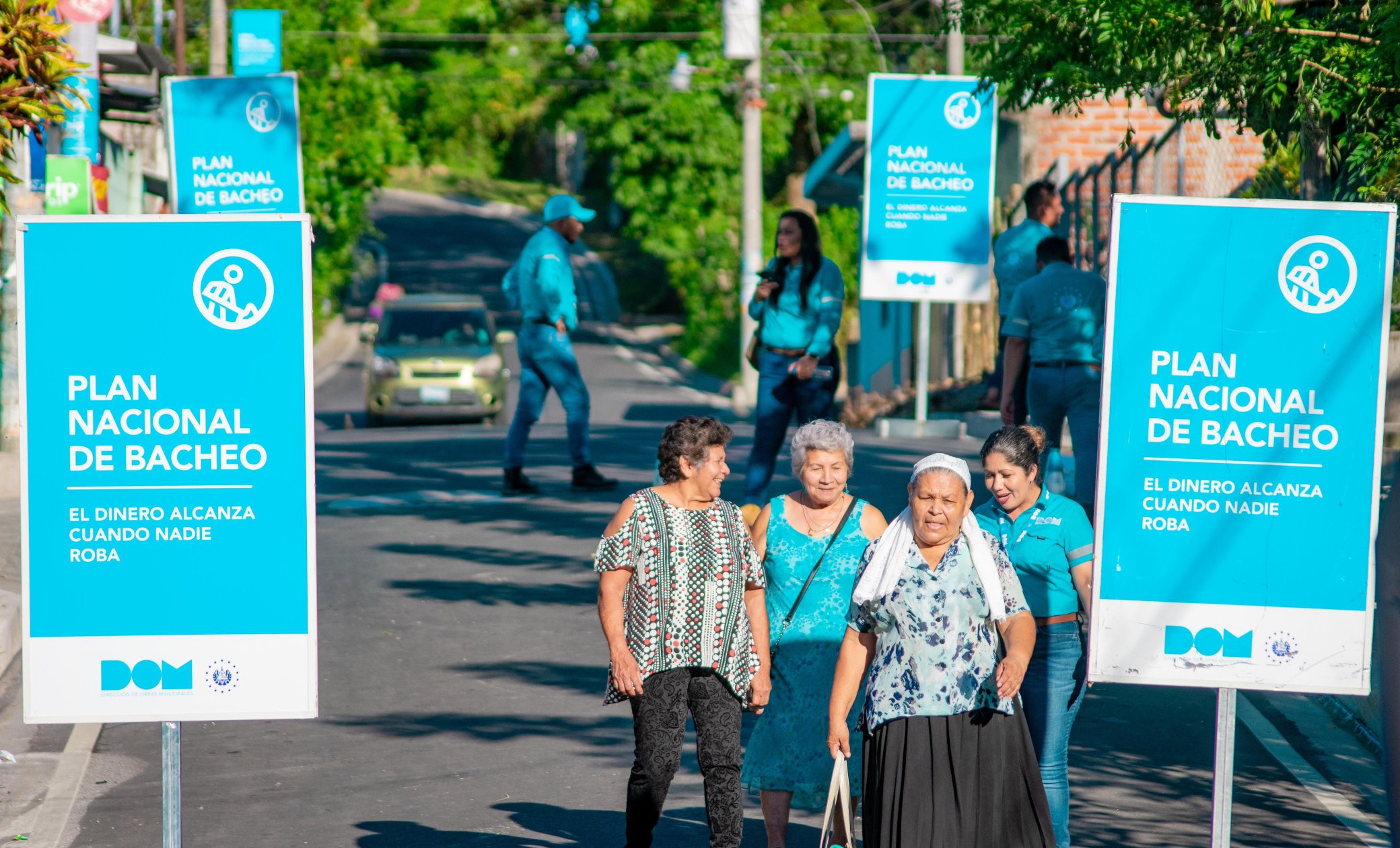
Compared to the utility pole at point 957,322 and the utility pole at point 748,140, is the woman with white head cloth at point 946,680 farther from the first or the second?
the utility pole at point 748,140

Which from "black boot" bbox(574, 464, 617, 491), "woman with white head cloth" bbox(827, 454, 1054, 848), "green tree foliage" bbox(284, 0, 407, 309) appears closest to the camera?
"woman with white head cloth" bbox(827, 454, 1054, 848)

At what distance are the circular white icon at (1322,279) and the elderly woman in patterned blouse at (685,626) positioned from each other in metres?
1.80

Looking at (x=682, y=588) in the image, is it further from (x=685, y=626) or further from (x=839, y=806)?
(x=839, y=806)

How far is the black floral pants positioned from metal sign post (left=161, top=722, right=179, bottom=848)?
1.39 m

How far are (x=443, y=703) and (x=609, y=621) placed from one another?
2.89 m

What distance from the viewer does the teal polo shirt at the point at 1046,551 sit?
5.77 m

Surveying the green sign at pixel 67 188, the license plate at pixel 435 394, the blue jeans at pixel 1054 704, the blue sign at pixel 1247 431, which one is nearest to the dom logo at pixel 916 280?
the green sign at pixel 67 188

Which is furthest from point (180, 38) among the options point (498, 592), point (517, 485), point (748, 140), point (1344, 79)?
point (1344, 79)

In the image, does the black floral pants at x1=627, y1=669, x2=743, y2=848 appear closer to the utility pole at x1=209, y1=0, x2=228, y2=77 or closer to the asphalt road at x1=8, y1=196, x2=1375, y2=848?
the asphalt road at x1=8, y1=196, x2=1375, y2=848

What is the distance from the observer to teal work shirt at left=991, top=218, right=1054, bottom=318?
1197 cm

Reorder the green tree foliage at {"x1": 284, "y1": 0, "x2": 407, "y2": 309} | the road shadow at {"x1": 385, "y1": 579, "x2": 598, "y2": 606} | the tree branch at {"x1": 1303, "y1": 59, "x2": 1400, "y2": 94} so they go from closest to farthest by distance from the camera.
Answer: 1. the tree branch at {"x1": 1303, "y1": 59, "x2": 1400, "y2": 94}
2. the road shadow at {"x1": 385, "y1": 579, "x2": 598, "y2": 606}
3. the green tree foliage at {"x1": 284, "y1": 0, "x2": 407, "y2": 309}

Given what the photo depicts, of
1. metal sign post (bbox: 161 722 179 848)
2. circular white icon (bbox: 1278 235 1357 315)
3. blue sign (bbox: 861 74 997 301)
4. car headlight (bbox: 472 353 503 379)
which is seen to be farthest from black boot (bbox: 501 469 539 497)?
car headlight (bbox: 472 353 503 379)

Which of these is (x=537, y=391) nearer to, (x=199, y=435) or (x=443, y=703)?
(x=443, y=703)

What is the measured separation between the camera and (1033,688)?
581 cm
